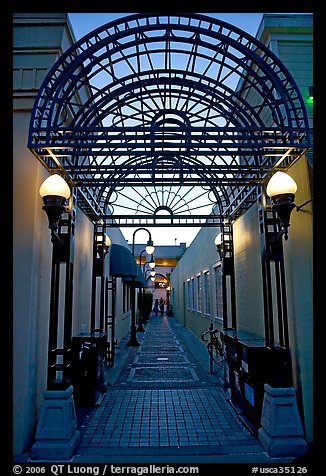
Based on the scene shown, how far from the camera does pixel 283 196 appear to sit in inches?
136

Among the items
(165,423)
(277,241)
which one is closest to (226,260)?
(277,241)

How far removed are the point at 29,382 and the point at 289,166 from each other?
4.16 meters

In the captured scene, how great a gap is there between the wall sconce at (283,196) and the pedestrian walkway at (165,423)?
2637mm

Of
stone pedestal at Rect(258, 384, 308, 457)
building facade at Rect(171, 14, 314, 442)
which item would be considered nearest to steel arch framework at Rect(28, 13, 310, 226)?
building facade at Rect(171, 14, 314, 442)

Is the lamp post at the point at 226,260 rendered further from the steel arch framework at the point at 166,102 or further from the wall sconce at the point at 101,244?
the wall sconce at the point at 101,244

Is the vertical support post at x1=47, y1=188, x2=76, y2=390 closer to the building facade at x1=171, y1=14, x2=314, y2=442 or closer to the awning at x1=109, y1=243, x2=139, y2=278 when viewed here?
the building facade at x1=171, y1=14, x2=314, y2=442

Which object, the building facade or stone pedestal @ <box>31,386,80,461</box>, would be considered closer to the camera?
stone pedestal @ <box>31,386,80,461</box>

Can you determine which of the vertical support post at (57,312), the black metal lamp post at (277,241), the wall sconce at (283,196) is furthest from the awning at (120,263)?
the wall sconce at (283,196)

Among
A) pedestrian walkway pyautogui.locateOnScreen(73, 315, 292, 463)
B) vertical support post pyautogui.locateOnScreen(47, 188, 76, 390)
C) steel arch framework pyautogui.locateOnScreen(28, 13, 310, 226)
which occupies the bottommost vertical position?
pedestrian walkway pyautogui.locateOnScreen(73, 315, 292, 463)

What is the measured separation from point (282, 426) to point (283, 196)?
2.62 metres

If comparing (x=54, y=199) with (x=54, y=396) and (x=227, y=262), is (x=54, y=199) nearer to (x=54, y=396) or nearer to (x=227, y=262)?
(x=54, y=396)

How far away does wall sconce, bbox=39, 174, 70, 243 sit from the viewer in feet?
11.1

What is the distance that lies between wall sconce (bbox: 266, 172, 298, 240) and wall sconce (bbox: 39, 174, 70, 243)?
2.48m

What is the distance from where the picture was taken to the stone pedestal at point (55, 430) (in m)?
3.22
